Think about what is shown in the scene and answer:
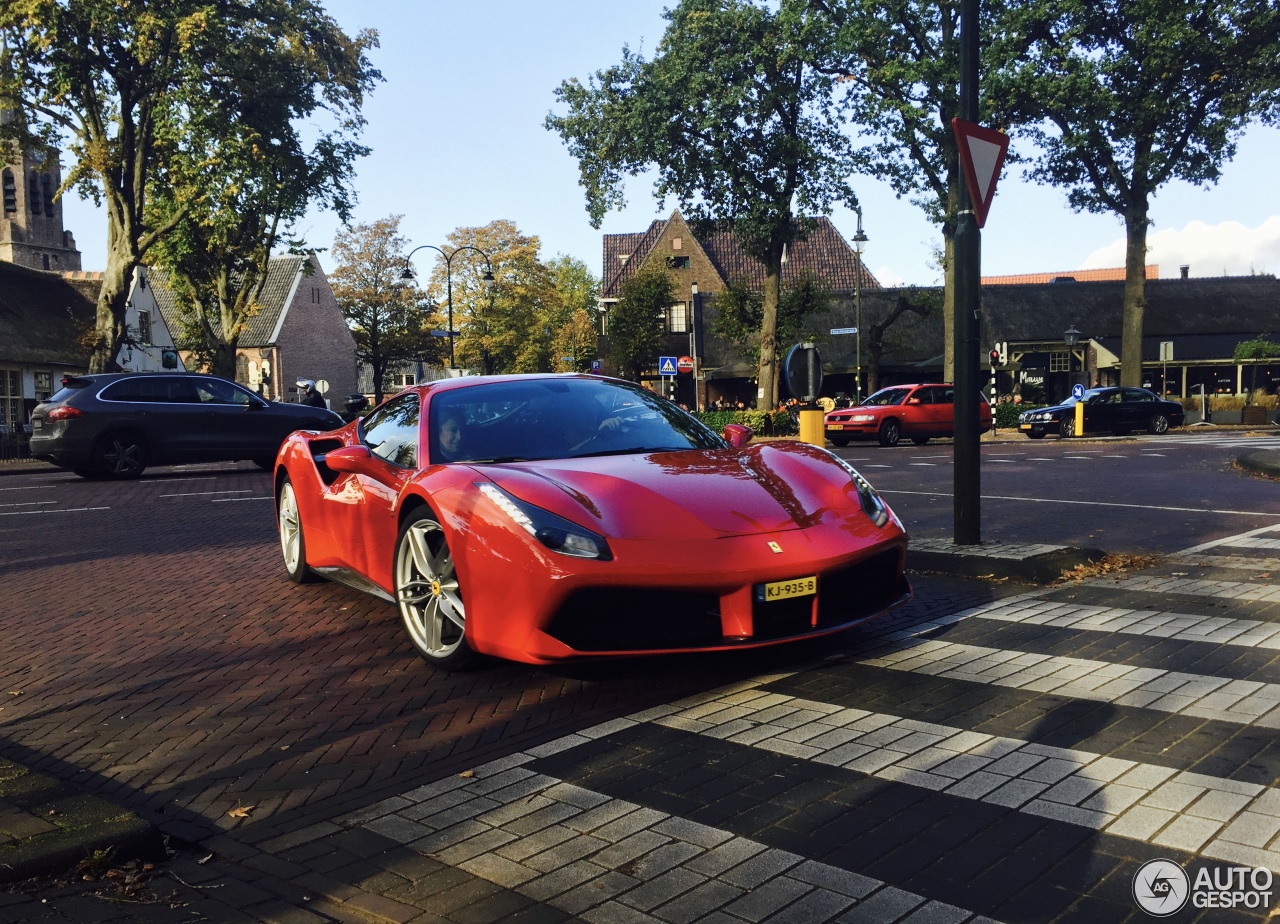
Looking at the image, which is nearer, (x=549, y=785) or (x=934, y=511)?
(x=549, y=785)

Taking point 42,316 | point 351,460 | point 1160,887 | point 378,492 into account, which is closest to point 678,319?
point 42,316

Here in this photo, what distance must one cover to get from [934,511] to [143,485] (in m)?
11.4

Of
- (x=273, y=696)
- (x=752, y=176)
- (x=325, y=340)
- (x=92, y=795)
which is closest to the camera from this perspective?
(x=92, y=795)

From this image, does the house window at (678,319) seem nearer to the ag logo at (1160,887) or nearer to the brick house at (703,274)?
the brick house at (703,274)

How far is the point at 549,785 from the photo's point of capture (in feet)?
11.9

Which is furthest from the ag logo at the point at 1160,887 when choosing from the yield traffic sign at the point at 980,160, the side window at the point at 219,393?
the side window at the point at 219,393

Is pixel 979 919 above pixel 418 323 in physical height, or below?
below

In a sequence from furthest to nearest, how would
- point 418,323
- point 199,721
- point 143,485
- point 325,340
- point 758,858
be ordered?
point 325,340, point 418,323, point 143,485, point 199,721, point 758,858

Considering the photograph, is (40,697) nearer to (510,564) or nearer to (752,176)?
(510,564)

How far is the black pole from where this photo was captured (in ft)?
25.3

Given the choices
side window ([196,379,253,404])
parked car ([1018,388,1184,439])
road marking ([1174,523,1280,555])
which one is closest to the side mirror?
road marking ([1174,523,1280,555])

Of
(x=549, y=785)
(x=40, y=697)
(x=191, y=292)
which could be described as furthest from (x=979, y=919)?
(x=191, y=292)

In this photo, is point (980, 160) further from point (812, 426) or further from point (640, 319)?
point (640, 319)

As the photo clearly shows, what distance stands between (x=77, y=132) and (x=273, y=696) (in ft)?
99.0
